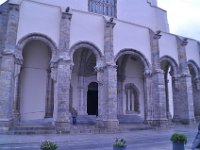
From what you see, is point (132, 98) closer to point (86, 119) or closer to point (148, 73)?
point (148, 73)

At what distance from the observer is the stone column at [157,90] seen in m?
16.8

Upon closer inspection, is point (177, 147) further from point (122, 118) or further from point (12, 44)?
point (122, 118)

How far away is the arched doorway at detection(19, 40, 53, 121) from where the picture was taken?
16.8 meters

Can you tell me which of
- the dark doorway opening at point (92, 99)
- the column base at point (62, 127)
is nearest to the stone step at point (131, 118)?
the dark doorway opening at point (92, 99)

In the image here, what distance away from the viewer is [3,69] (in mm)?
12914

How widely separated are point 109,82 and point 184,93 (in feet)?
25.0

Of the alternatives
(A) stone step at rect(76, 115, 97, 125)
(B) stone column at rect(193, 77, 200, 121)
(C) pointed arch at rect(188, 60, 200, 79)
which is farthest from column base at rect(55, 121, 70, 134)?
(C) pointed arch at rect(188, 60, 200, 79)

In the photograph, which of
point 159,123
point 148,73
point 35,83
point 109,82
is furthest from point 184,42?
point 35,83

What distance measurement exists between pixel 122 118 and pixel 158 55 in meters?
6.51

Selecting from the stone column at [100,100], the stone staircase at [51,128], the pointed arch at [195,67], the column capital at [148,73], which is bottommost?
the stone staircase at [51,128]

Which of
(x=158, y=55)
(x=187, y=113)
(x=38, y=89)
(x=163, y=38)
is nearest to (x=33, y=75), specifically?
(x=38, y=89)

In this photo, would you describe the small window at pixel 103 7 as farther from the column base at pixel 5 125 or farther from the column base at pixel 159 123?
the column base at pixel 5 125

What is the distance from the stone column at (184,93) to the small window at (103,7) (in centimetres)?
710

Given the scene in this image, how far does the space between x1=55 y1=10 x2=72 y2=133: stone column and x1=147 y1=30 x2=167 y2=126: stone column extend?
705 centimetres
